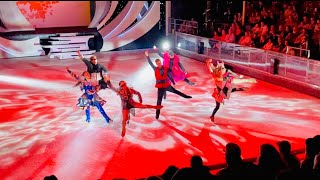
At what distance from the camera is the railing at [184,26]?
743 inches

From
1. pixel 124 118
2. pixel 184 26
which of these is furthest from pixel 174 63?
pixel 184 26

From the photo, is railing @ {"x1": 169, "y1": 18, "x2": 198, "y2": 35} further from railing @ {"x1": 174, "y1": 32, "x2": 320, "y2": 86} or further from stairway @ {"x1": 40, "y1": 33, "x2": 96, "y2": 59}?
stairway @ {"x1": 40, "y1": 33, "x2": 96, "y2": 59}

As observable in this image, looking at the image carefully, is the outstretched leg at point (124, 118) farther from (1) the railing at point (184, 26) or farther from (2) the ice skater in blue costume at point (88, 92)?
(1) the railing at point (184, 26)

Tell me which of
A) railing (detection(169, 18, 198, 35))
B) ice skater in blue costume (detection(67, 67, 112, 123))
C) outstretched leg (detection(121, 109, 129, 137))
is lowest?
outstretched leg (detection(121, 109, 129, 137))

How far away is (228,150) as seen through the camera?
16.0 ft

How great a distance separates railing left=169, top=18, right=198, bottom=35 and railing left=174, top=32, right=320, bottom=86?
0.93 meters

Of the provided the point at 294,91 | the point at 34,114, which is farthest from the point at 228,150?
the point at 294,91

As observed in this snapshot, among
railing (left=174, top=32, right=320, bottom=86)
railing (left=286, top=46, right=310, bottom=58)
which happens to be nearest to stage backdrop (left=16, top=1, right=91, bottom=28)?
railing (left=174, top=32, right=320, bottom=86)

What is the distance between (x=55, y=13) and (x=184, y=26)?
5.61 metres

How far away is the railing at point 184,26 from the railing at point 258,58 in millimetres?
934

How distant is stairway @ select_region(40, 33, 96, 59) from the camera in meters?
18.3

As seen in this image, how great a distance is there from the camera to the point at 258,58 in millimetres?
13758

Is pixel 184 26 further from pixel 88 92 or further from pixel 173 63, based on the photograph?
pixel 88 92

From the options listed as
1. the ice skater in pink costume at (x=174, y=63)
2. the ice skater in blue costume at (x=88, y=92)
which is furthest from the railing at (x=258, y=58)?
the ice skater in blue costume at (x=88, y=92)
